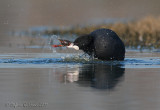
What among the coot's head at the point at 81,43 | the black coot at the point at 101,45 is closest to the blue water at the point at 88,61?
the black coot at the point at 101,45

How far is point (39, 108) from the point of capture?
8.84 meters

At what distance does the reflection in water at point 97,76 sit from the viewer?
11357 mm

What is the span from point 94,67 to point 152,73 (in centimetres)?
200

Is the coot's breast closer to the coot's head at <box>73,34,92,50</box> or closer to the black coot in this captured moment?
the black coot

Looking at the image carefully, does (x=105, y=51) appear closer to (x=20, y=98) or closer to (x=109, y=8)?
(x=20, y=98)

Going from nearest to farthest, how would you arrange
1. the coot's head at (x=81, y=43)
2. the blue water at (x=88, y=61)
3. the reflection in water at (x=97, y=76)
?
the reflection in water at (x=97, y=76)
the blue water at (x=88, y=61)
the coot's head at (x=81, y=43)

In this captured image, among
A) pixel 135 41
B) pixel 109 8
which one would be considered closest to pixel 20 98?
pixel 135 41

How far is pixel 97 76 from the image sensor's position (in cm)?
1275

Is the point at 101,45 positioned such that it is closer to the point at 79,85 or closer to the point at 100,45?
the point at 100,45

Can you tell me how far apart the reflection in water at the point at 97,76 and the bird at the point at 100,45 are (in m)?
1.51

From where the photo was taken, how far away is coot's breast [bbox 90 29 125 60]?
16.8m

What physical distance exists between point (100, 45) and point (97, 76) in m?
4.09

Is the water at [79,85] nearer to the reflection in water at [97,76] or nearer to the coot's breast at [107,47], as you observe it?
the reflection in water at [97,76]

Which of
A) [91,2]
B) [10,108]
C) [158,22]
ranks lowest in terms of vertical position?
[10,108]
